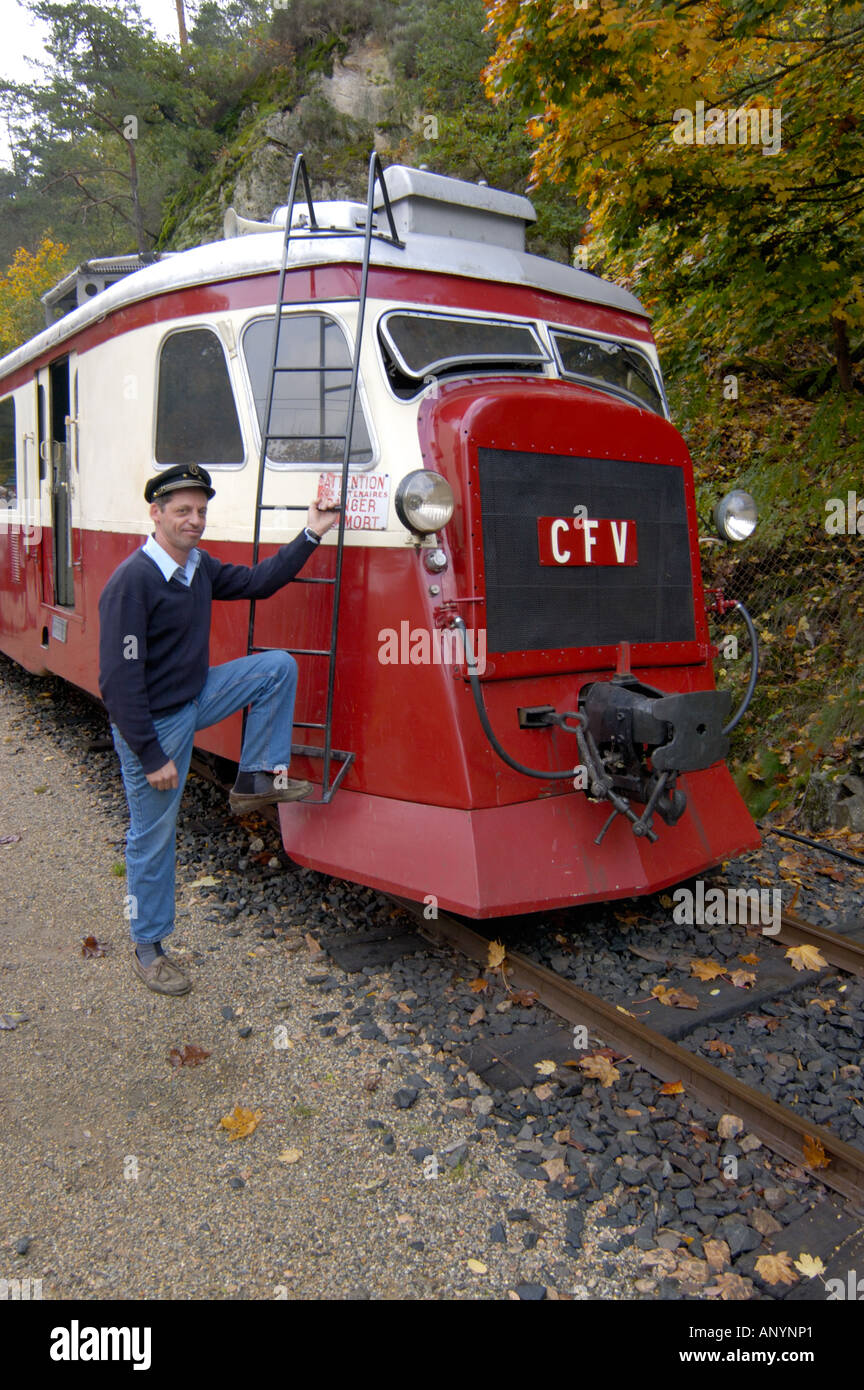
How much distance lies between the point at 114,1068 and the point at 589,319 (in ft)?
13.8

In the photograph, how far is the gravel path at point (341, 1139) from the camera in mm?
2672

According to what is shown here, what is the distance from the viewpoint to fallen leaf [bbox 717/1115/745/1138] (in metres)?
3.14

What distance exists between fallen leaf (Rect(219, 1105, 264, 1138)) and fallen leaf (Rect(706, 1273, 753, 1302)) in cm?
153

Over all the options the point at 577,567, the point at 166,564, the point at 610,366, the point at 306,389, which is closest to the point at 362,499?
the point at 306,389

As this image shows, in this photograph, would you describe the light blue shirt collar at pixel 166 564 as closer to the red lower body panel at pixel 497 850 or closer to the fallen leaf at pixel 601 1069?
the red lower body panel at pixel 497 850

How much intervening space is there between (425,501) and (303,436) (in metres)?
0.93

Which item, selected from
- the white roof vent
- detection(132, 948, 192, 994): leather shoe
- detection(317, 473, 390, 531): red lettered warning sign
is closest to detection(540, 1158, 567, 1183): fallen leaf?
detection(132, 948, 192, 994): leather shoe

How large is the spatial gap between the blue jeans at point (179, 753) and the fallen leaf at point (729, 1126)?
2.24 m

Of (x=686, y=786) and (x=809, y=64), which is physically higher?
(x=809, y=64)

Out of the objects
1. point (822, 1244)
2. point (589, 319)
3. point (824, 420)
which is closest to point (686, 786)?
point (822, 1244)

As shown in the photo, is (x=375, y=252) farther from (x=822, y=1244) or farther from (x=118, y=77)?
(x=118, y=77)

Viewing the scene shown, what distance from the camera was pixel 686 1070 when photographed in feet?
11.1

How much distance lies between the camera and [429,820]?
3975 millimetres

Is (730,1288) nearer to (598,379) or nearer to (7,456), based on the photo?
(598,379)
